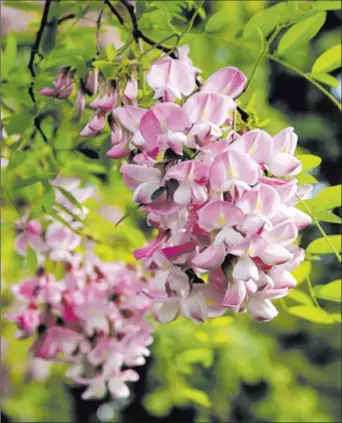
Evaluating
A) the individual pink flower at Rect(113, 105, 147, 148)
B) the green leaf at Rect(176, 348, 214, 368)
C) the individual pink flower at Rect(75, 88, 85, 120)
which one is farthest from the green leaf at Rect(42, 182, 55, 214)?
the green leaf at Rect(176, 348, 214, 368)

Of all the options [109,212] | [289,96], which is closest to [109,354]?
[109,212]

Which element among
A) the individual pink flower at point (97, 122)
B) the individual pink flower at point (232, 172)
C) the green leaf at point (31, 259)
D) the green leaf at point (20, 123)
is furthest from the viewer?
the green leaf at point (31, 259)

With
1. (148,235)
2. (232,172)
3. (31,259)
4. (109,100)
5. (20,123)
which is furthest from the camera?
(148,235)

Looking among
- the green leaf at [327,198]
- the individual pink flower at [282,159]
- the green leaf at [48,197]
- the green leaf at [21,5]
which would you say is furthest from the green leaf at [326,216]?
the green leaf at [21,5]

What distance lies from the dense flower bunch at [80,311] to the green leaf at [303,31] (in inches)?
10.9

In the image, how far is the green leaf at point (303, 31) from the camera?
26.5 inches

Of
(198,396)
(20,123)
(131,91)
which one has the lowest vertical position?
(198,396)

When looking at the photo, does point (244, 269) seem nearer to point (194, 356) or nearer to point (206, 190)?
point (206, 190)

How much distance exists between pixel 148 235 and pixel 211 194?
3.28ft

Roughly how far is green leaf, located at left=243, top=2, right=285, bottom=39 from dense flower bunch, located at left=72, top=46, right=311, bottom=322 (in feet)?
0.37

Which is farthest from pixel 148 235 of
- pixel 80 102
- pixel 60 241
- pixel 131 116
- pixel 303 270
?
pixel 131 116

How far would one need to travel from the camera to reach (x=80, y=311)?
0.89m

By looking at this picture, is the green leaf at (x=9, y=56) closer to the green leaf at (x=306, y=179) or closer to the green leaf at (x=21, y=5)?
the green leaf at (x=21, y=5)

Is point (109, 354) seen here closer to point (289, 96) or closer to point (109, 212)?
point (109, 212)
